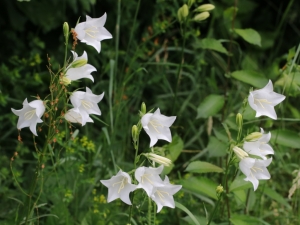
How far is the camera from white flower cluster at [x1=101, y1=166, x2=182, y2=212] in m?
2.12

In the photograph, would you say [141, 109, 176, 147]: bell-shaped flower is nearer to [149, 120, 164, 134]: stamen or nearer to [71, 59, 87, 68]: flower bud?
[149, 120, 164, 134]: stamen

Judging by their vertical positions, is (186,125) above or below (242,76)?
below

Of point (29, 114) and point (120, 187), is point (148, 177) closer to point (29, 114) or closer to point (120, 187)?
point (120, 187)

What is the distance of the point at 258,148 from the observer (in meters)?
2.26

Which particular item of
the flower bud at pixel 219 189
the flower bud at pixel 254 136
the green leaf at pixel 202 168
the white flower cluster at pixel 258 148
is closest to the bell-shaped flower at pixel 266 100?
the white flower cluster at pixel 258 148

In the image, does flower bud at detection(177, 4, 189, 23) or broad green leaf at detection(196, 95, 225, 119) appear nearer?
flower bud at detection(177, 4, 189, 23)

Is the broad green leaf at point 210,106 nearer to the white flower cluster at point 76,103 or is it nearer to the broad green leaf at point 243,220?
the broad green leaf at point 243,220

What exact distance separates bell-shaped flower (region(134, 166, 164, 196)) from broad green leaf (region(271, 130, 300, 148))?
2.98 feet

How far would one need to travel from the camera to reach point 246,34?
3164mm

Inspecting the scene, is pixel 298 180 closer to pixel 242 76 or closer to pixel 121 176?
pixel 242 76

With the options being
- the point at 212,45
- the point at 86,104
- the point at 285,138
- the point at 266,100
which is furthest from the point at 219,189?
the point at 212,45

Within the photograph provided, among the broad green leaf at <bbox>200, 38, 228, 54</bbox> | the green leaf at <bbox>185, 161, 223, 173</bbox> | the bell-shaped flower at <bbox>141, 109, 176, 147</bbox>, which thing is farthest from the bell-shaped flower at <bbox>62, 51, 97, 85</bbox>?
the broad green leaf at <bbox>200, 38, 228, 54</bbox>

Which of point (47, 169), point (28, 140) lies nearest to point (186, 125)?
point (28, 140)

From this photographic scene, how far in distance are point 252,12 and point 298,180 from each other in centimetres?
226
